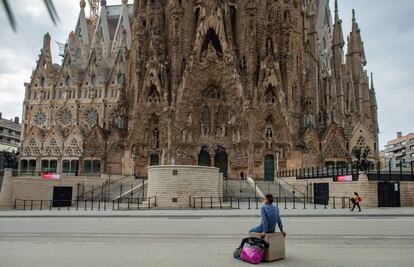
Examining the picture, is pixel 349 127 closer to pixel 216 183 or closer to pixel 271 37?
pixel 271 37

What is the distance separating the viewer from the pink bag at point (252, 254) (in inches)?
315

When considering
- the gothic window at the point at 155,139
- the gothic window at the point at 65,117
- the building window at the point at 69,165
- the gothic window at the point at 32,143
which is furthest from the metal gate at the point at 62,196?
the gothic window at the point at 65,117

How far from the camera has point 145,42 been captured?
2003 inches

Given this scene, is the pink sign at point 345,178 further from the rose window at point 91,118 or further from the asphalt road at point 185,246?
the rose window at point 91,118

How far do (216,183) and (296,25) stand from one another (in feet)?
99.2

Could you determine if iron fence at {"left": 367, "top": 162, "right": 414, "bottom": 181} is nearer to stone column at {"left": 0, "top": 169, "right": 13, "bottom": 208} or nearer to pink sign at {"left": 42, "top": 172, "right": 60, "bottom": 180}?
pink sign at {"left": 42, "top": 172, "right": 60, "bottom": 180}

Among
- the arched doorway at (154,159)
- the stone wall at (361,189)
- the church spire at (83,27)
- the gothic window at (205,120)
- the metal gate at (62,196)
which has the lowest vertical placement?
the metal gate at (62,196)

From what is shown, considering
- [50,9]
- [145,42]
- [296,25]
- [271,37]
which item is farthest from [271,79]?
[50,9]

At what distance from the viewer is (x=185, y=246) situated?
399 inches

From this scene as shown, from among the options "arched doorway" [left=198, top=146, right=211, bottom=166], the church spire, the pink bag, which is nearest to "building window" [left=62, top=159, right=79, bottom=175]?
"arched doorway" [left=198, top=146, right=211, bottom=166]

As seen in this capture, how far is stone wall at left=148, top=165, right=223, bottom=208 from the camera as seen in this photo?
26.8m

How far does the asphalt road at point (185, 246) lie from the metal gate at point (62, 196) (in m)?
16.8

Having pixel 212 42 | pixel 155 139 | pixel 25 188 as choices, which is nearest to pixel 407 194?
pixel 25 188

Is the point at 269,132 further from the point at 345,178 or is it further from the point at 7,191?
the point at 7,191
